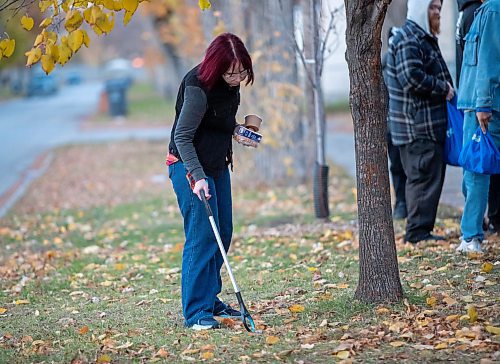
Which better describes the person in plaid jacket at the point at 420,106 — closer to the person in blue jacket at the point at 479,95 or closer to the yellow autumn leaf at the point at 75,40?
the person in blue jacket at the point at 479,95

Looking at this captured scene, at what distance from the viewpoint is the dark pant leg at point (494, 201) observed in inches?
284

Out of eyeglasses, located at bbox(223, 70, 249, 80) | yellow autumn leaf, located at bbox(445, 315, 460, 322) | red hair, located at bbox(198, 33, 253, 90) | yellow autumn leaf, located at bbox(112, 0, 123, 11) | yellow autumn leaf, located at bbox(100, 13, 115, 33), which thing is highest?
A: yellow autumn leaf, located at bbox(112, 0, 123, 11)

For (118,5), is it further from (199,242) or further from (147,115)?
(147,115)

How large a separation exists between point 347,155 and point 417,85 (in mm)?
9788

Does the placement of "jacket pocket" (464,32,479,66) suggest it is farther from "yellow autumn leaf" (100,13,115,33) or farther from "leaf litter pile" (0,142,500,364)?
"yellow autumn leaf" (100,13,115,33)

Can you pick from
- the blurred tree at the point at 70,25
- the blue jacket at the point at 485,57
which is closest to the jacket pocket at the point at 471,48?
the blue jacket at the point at 485,57

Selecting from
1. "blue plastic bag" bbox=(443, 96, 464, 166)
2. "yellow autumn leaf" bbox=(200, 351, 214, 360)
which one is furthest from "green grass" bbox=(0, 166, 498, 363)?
"blue plastic bag" bbox=(443, 96, 464, 166)

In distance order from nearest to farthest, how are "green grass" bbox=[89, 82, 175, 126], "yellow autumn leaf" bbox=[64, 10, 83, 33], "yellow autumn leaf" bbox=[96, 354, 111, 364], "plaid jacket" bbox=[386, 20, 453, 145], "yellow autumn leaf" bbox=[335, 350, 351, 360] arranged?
"yellow autumn leaf" bbox=[335, 350, 351, 360] → "yellow autumn leaf" bbox=[96, 354, 111, 364] → "yellow autumn leaf" bbox=[64, 10, 83, 33] → "plaid jacket" bbox=[386, 20, 453, 145] → "green grass" bbox=[89, 82, 175, 126]

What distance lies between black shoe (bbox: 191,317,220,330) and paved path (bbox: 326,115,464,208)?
4.59 m

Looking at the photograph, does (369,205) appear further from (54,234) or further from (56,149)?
(56,149)

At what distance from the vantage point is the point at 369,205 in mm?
5281

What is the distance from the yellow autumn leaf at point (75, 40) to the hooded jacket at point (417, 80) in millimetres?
2859

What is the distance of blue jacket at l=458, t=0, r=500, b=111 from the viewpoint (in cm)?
621

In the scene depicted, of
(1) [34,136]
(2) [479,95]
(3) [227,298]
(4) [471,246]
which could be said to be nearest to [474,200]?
(4) [471,246]
